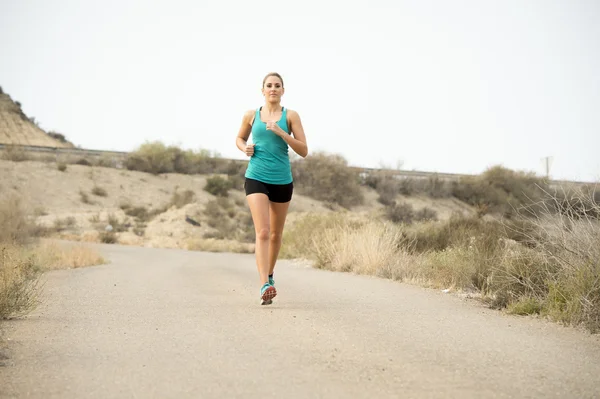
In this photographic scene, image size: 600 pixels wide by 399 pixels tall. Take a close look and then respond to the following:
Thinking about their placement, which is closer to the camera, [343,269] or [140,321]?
[140,321]

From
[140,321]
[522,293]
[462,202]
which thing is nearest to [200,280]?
[140,321]

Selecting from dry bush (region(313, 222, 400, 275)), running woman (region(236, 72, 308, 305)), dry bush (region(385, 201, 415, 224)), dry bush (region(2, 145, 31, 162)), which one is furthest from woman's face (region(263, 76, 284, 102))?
dry bush (region(2, 145, 31, 162))

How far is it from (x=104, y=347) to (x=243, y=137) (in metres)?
3.70

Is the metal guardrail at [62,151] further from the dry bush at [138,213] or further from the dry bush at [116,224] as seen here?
the dry bush at [116,224]

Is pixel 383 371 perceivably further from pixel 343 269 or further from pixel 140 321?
pixel 343 269

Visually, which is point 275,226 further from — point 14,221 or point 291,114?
point 14,221

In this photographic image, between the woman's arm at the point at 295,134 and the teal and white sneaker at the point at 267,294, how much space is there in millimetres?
1578

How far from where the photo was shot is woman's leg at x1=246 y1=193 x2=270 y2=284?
25.0 feet

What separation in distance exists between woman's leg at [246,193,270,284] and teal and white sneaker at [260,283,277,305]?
0.47 ft

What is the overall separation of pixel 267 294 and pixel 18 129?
7208 cm

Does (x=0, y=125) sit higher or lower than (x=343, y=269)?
higher

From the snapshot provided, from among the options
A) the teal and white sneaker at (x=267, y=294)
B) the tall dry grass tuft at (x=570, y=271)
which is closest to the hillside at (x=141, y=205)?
the tall dry grass tuft at (x=570, y=271)

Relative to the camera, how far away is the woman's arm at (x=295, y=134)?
7.55 meters

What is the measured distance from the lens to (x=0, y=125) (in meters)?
70.2
